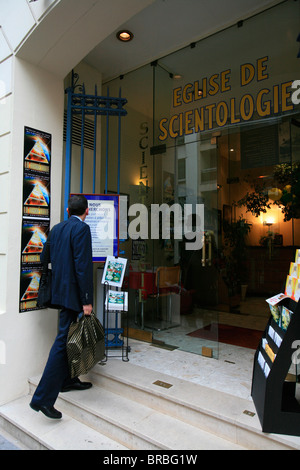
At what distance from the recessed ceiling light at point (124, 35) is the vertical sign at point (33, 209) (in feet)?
5.74

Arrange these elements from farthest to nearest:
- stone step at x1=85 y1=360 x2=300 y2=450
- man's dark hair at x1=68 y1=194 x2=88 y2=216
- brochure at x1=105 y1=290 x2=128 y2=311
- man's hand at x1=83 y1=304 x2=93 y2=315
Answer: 1. brochure at x1=105 y1=290 x2=128 y2=311
2. man's dark hair at x1=68 y1=194 x2=88 y2=216
3. man's hand at x1=83 y1=304 x2=93 y2=315
4. stone step at x1=85 y1=360 x2=300 y2=450

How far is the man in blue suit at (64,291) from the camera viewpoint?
2316 mm

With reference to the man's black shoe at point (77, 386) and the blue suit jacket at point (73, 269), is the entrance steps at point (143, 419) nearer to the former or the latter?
the man's black shoe at point (77, 386)

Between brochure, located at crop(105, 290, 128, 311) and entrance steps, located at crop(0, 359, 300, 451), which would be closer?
entrance steps, located at crop(0, 359, 300, 451)

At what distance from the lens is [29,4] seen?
9.06ft

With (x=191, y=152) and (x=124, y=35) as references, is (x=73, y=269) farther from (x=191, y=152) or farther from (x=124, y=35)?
(x=124, y=35)

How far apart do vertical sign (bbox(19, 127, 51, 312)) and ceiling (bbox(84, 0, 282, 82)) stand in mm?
1804

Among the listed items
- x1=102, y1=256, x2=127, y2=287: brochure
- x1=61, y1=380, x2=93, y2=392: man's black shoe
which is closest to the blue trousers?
x1=61, y1=380, x2=93, y2=392: man's black shoe

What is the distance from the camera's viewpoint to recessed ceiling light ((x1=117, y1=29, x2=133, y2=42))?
3.79 metres

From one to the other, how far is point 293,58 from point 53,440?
4.52m

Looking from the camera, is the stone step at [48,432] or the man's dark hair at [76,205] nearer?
the stone step at [48,432]

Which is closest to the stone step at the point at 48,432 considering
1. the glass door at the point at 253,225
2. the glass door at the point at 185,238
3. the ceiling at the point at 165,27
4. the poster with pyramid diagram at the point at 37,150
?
the glass door at the point at 185,238

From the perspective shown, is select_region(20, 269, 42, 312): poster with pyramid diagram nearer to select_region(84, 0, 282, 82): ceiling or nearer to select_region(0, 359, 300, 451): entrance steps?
select_region(0, 359, 300, 451): entrance steps
